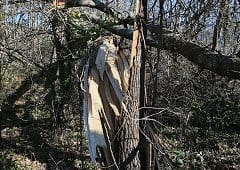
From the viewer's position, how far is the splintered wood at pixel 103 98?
4.75m

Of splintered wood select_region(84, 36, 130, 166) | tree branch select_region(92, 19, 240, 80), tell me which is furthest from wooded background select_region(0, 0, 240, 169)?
splintered wood select_region(84, 36, 130, 166)

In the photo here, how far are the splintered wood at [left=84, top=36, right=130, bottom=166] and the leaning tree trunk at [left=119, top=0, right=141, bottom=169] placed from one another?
8 centimetres

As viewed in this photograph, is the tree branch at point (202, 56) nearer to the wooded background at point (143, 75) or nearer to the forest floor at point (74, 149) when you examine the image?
the wooded background at point (143, 75)

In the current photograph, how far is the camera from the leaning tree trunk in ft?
15.6

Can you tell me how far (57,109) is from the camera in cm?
1313

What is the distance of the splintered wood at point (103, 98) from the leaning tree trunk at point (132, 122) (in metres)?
0.08

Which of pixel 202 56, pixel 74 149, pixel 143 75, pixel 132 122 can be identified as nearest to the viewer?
pixel 132 122

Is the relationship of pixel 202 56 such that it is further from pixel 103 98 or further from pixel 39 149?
pixel 39 149

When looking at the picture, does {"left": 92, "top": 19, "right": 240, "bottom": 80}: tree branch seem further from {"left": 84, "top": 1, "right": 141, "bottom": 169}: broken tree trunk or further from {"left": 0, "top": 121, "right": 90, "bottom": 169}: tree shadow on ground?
{"left": 0, "top": 121, "right": 90, "bottom": 169}: tree shadow on ground

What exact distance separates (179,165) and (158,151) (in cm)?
566

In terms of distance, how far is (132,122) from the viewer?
15.6ft

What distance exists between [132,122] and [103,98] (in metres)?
0.42

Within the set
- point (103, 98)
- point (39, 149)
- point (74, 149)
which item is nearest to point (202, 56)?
point (103, 98)

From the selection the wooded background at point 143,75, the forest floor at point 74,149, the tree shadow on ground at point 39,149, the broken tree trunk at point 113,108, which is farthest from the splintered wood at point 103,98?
the tree shadow on ground at point 39,149
